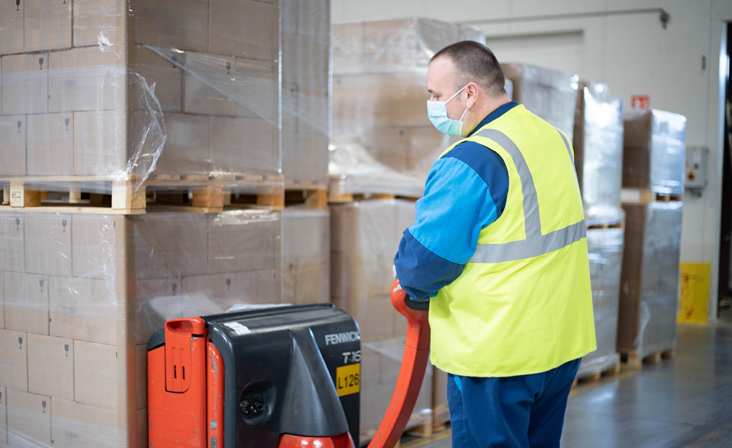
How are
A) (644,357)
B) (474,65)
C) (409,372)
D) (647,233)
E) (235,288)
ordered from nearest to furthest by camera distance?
(474,65) < (409,372) < (235,288) < (647,233) < (644,357)

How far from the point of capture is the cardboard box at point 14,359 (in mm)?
3395

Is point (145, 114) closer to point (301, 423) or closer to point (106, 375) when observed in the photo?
point (106, 375)

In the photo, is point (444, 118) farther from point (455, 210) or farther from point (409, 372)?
point (409, 372)

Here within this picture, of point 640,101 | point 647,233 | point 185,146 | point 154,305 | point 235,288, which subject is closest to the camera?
point 154,305

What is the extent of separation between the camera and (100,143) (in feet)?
10.1

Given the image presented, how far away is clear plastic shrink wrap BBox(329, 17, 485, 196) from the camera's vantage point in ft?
15.8

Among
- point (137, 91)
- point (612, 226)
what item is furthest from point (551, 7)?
point (137, 91)

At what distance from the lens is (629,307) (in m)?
7.16

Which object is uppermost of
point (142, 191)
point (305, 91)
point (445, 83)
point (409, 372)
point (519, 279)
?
point (305, 91)

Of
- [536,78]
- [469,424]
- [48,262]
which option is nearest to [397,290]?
[469,424]

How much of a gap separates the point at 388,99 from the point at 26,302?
2.49 m

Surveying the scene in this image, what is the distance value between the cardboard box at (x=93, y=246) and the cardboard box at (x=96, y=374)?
298mm

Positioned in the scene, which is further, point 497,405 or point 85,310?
point 85,310

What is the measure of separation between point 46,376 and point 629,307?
5411 mm
